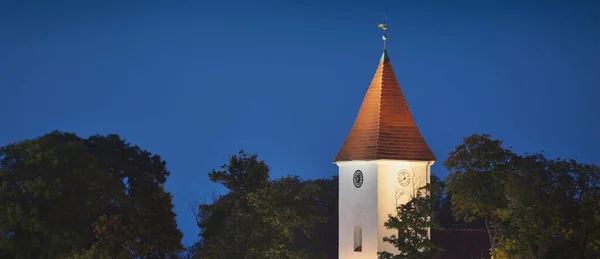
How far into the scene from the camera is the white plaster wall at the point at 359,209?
48344 mm

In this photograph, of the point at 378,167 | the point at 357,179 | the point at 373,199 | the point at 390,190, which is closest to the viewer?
the point at 373,199

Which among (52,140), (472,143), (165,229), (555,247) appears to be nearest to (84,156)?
(52,140)

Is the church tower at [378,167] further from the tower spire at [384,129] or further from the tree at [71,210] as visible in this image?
the tree at [71,210]

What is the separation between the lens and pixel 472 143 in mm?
44750

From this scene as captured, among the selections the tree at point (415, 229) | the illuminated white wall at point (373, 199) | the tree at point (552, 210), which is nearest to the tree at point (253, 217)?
the tree at point (415, 229)

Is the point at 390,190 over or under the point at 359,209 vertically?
over

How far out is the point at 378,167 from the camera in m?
48.6

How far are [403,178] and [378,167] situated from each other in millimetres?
1272

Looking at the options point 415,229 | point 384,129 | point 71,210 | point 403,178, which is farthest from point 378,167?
point 71,210

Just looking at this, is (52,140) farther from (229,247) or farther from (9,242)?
(229,247)

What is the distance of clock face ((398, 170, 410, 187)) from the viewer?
160 feet

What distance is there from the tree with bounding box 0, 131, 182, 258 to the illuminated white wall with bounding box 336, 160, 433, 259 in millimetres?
8475

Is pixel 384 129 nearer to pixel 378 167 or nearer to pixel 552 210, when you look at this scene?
pixel 378 167

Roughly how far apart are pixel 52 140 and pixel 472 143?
61.7 feet
